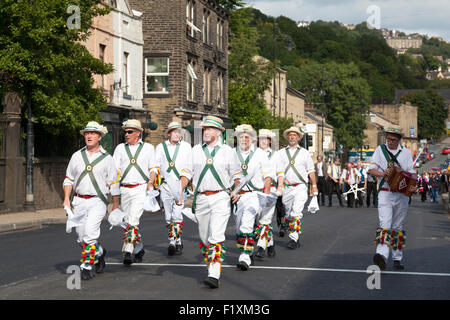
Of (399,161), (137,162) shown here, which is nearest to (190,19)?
(137,162)

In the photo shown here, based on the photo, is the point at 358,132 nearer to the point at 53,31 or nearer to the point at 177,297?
the point at 53,31

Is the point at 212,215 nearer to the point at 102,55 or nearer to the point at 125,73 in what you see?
the point at 102,55

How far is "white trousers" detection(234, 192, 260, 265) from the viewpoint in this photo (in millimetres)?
10820

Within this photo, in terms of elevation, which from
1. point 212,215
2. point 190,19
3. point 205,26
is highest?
point 205,26

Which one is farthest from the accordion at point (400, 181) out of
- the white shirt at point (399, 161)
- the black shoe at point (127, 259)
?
the black shoe at point (127, 259)

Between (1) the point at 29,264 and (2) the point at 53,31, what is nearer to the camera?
(1) the point at 29,264

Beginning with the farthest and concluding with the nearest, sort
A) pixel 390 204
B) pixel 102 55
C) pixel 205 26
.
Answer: pixel 205 26 < pixel 102 55 < pixel 390 204

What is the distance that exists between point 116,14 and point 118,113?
177 inches

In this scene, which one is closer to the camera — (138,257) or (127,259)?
(127,259)

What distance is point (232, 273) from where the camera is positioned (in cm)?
1024

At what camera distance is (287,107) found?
80.0 metres

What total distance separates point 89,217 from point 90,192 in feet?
1.08

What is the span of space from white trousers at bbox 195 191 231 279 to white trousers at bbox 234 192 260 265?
1443 mm

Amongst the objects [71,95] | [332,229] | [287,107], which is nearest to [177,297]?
[332,229]
